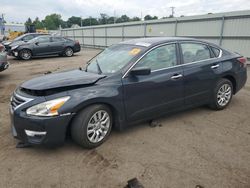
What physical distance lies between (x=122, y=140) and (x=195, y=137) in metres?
1.19

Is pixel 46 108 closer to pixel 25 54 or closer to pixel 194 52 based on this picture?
pixel 194 52

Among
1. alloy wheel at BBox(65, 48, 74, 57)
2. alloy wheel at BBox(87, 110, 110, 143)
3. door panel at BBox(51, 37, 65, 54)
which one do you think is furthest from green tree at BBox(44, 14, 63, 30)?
alloy wheel at BBox(87, 110, 110, 143)

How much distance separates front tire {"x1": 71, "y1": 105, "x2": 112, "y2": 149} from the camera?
3354mm

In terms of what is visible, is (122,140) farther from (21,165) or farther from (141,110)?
(21,165)

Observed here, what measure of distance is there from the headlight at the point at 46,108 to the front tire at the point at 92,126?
319mm

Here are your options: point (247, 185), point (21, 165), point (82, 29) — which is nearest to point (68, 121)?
point (21, 165)

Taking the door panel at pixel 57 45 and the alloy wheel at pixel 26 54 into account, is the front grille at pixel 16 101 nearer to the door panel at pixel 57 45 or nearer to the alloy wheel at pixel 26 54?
the alloy wheel at pixel 26 54

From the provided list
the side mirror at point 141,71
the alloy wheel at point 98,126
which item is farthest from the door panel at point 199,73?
the alloy wheel at point 98,126

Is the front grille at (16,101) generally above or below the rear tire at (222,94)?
above

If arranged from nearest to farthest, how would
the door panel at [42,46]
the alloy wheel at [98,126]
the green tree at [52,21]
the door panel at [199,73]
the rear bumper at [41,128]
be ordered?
the rear bumper at [41,128] < the alloy wheel at [98,126] < the door panel at [199,73] < the door panel at [42,46] < the green tree at [52,21]

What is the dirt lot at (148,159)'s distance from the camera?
9.42 ft

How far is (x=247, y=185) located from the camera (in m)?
2.76

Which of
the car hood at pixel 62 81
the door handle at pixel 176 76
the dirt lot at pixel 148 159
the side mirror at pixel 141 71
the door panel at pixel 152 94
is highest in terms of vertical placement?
the side mirror at pixel 141 71

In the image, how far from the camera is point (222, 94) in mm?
5082
